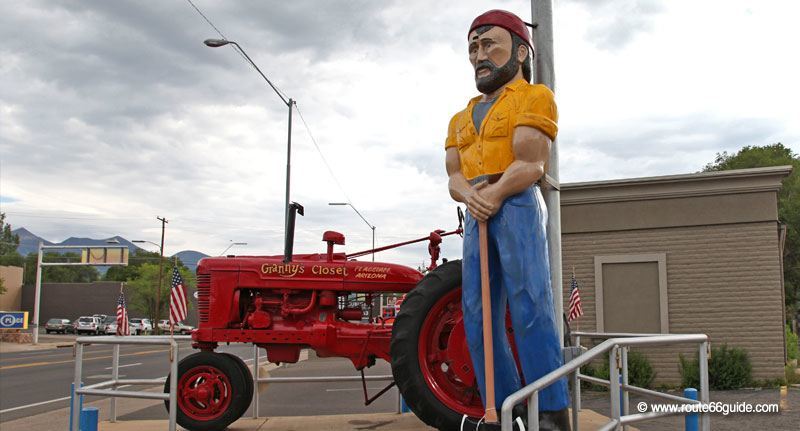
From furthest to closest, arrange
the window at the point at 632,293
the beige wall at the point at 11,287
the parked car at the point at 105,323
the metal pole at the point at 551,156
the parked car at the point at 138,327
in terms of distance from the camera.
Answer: the beige wall at the point at 11,287 → the parked car at the point at 138,327 → the parked car at the point at 105,323 → the window at the point at 632,293 → the metal pole at the point at 551,156

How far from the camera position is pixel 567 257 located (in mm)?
13570

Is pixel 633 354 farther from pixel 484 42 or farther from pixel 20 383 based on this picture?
pixel 20 383

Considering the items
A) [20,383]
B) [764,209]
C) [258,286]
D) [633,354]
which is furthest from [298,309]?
[20,383]

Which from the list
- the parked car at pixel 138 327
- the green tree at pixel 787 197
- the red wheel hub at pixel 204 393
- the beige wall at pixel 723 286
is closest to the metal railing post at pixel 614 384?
the red wheel hub at pixel 204 393

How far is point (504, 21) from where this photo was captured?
4.36 m

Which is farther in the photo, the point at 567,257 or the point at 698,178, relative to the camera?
the point at 567,257

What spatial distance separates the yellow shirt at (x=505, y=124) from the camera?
4.12 meters

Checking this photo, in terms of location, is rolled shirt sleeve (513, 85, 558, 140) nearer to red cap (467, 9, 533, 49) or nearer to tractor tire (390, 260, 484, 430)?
red cap (467, 9, 533, 49)

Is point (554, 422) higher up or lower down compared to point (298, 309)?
lower down

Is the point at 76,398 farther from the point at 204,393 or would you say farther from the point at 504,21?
the point at 504,21

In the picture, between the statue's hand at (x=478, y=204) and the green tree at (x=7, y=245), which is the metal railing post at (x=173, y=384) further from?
the green tree at (x=7, y=245)

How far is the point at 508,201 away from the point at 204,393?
12.2ft

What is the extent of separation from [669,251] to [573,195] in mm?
2020

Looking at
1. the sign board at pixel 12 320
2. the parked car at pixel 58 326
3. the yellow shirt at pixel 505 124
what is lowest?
the parked car at pixel 58 326
